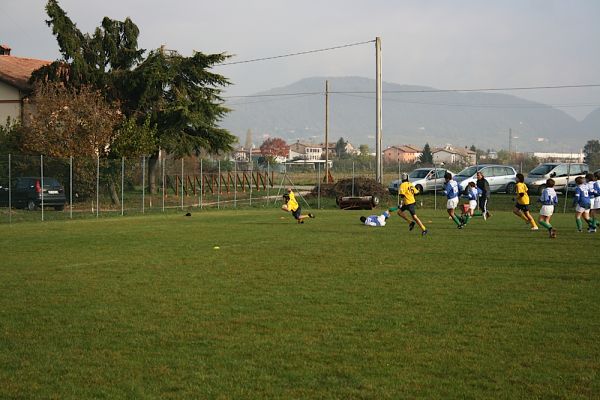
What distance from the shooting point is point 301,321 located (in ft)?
30.3

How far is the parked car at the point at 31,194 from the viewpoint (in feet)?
102

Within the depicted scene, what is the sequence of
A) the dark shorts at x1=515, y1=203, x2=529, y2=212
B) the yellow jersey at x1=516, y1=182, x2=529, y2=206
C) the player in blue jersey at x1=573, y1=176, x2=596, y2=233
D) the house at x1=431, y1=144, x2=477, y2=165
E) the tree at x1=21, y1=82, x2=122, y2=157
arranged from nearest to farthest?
1. the player in blue jersey at x1=573, y1=176, x2=596, y2=233
2. the yellow jersey at x1=516, y1=182, x2=529, y2=206
3. the dark shorts at x1=515, y1=203, x2=529, y2=212
4. the tree at x1=21, y1=82, x2=122, y2=157
5. the house at x1=431, y1=144, x2=477, y2=165

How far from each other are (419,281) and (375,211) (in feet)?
71.2

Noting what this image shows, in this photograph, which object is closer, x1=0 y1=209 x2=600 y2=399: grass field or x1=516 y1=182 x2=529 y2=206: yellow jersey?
x1=0 y1=209 x2=600 y2=399: grass field

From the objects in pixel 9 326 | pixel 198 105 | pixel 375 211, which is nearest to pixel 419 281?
pixel 9 326

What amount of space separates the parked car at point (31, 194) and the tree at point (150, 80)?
9.68 metres

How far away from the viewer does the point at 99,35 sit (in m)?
44.3

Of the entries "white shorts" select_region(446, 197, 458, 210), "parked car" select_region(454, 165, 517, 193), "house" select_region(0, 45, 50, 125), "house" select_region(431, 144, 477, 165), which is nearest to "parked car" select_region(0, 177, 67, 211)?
"house" select_region(0, 45, 50, 125)

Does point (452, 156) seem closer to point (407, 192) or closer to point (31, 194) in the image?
point (31, 194)

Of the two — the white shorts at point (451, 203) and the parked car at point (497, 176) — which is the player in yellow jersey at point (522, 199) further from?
the parked car at point (497, 176)

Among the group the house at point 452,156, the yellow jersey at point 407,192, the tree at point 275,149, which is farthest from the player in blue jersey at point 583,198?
the tree at point 275,149

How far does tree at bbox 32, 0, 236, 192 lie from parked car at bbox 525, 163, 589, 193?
18.6m

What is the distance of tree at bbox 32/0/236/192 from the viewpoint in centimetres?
4241

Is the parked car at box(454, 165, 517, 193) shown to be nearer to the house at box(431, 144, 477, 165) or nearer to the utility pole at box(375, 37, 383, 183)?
the utility pole at box(375, 37, 383, 183)
